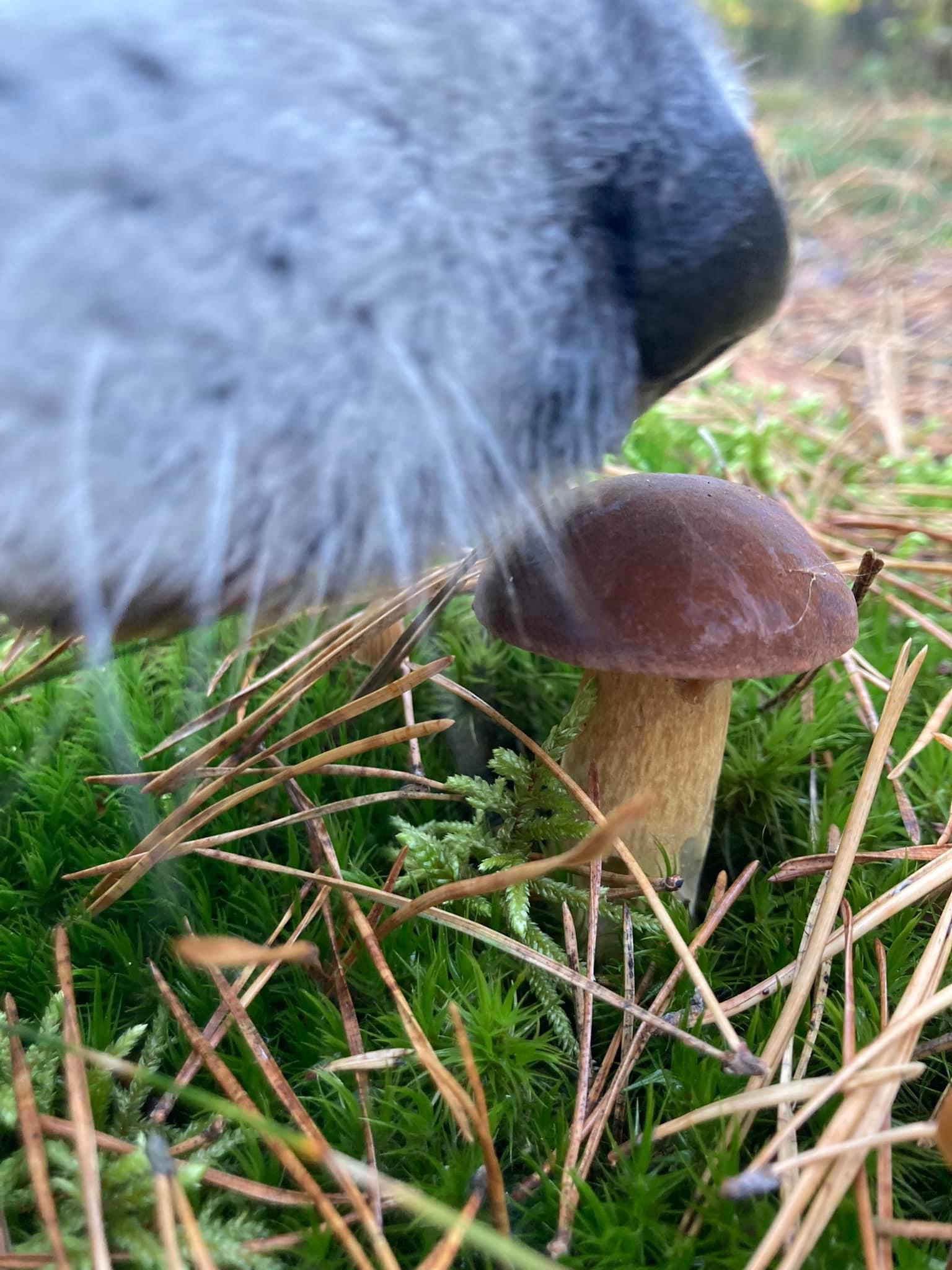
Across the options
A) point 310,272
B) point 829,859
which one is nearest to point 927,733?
point 829,859

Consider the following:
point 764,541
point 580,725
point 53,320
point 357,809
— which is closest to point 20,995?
point 357,809

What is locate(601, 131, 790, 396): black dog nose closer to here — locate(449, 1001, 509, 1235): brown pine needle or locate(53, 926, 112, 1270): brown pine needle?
locate(449, 1001, 509, 1235): brown pine needle

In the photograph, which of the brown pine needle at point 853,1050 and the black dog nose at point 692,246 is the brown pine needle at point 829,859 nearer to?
the brown pine needle at point 853,1050

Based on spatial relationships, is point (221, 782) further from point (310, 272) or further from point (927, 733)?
point (927, 733)

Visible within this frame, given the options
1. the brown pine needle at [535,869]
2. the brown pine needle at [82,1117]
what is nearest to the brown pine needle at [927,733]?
the brown pine needle at [535,869]

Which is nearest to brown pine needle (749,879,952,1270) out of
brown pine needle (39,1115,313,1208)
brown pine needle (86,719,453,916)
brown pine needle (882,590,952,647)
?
brown pine needle (39,1115,313,1208)

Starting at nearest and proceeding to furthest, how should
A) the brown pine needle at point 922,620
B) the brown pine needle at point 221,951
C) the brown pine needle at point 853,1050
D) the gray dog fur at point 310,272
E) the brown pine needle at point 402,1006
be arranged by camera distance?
the gray dog fur at point 310,272 → the brown pine needle at point 221,951 → the brown pine needle at point 853,1050 → the brown pine needle at point 402,1006 → the brown pine needle at point 922,620
